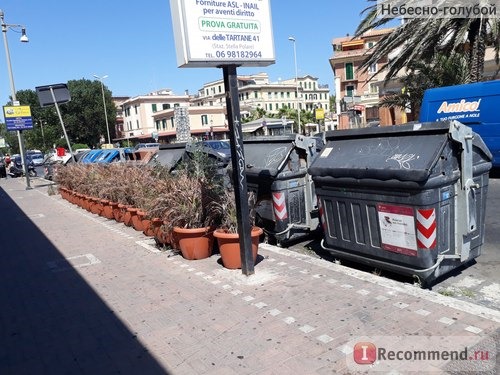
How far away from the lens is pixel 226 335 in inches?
142

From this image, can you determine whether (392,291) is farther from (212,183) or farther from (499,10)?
(499,10)

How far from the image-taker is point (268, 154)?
22.0 ft

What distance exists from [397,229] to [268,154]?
9.05 feet

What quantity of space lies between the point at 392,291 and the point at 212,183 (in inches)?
121

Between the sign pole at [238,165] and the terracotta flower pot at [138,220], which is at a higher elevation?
the sign pole at [238,165]

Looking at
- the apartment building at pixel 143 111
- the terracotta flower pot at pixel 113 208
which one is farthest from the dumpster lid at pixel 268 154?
the apartment building at pixel 143 111

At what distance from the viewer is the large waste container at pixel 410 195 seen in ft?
13.6

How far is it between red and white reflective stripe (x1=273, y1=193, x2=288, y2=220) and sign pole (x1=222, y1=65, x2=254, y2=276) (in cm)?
131

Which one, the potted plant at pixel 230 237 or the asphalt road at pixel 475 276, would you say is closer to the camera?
the asphalt road at pixel 475 276

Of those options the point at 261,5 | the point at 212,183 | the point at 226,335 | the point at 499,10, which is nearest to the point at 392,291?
the point at 226,335

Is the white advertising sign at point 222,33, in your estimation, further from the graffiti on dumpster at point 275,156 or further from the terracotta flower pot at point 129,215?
the terracotta flower pot at point 129,215
